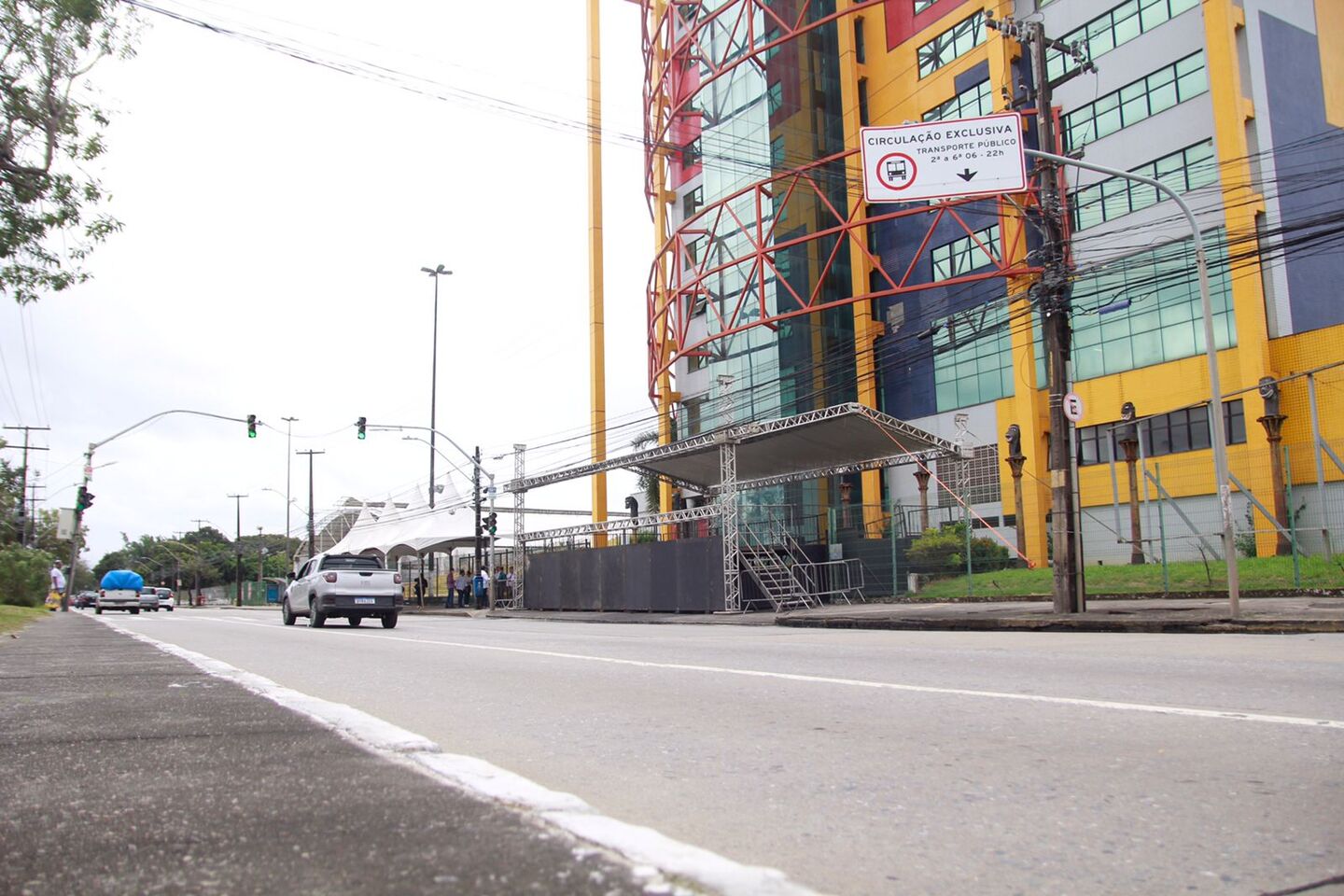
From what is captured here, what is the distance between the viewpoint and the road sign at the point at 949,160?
52.1 ft

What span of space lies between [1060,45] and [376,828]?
2065 centimetres

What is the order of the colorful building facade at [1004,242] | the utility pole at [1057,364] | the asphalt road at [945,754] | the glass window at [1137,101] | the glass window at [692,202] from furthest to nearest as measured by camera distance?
the glass window at [692,202]
the glass window at [1137,101]
the colorful building facade at [1004,242]
the utility pole at [1057,364]
the asphalt road at [945,754]

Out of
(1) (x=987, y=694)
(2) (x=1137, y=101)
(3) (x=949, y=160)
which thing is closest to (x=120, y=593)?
(3) (x=949, y=160)

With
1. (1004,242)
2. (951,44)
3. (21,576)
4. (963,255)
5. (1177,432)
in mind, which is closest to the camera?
(1177,432)

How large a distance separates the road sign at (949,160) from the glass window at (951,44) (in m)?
24.0

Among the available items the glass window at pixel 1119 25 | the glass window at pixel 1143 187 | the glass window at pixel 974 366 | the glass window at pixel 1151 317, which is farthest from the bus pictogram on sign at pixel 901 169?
the glass window at pixel 974 366

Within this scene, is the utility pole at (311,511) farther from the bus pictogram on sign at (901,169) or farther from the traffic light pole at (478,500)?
the bus pictogram on sign at (901,169)

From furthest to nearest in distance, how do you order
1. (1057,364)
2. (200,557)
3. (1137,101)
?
1. (200,557)
2. (1137,101)
3. (1057,364)

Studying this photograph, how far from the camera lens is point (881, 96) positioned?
41.3 m

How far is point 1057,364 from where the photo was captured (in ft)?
58.1

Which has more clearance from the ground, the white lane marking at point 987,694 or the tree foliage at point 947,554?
the tree foliage at point 947,554

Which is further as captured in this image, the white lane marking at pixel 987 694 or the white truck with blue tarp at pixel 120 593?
the white truck with blue tarp at pixel 120 593

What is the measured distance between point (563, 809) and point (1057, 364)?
16.1 m

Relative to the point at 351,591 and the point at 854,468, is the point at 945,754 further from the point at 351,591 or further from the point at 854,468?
the point at 854,468
